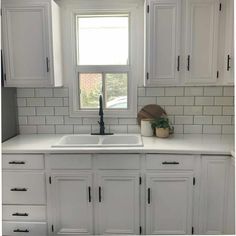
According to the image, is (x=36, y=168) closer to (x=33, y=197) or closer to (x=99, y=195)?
(x=33, y=197)

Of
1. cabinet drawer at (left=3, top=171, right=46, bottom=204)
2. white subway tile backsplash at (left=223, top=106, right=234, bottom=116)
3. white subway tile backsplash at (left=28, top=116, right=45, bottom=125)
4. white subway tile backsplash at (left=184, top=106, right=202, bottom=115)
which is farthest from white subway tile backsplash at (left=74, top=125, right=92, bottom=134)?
white subway tile backsplash at (left=223, top=106, right=234, bottom=116)

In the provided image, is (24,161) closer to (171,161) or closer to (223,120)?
(171,161)

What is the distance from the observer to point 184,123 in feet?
8.84

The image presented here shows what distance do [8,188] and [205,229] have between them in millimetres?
1740

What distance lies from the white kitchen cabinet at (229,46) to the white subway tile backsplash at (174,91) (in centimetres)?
49

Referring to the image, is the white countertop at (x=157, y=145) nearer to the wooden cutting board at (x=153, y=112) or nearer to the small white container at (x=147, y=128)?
the small white container at (x=147, y=128)

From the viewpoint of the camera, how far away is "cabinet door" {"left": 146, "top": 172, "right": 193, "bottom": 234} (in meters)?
2.14

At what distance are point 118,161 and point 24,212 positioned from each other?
3.13ft

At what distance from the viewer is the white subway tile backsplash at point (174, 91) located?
264 centimetres

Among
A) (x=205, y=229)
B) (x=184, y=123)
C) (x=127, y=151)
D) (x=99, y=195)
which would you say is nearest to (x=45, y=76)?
(x=127, y=151)

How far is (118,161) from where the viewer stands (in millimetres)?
2129

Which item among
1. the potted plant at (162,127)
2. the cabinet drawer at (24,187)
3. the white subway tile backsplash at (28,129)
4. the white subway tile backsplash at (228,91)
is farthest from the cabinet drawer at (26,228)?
the white subway tile backsplash at (228,91)

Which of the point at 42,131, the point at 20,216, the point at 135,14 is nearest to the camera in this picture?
the point at 20,216

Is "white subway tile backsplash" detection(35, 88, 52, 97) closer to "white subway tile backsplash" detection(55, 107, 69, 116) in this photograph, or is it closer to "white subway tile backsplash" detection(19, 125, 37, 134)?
"white subway tile backsplash" detection(55, 107, 69, 116)
